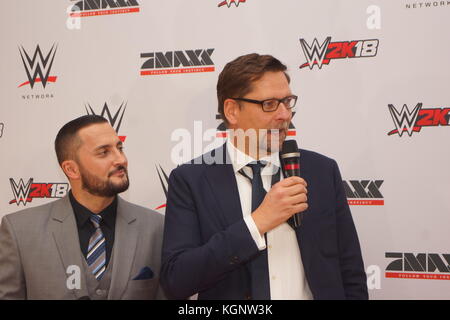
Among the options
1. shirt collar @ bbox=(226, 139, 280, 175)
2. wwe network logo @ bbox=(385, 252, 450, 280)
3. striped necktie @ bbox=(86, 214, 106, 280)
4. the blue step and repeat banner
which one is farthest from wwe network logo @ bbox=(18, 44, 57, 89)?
wwe network logo @ bbox=(385, 252, 450, 280)

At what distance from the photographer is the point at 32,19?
314 centimetres

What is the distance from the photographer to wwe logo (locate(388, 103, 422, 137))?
2525 mm

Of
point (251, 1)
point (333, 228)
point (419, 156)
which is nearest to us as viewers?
point (333, 228)

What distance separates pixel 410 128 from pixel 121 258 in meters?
1.82

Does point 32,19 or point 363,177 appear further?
point 32,19

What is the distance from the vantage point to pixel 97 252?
2.24m

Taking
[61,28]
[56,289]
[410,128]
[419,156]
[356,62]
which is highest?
[61,28]

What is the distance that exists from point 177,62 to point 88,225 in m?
1.23

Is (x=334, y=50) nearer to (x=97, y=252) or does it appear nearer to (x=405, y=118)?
(x=405, y=118)

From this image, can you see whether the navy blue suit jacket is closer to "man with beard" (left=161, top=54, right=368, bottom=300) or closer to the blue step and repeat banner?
"man with beard" (left=161, top=54, right=368, bottom=300)

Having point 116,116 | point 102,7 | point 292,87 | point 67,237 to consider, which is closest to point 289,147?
point 292,87

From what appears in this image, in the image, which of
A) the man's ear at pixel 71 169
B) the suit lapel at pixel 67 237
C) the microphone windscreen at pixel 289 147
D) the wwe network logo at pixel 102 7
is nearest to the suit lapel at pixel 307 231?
the microphone windscreen at pixel 289 147

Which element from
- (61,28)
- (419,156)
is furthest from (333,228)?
(61,28)

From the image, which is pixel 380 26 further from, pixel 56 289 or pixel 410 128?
pixel 56 289
